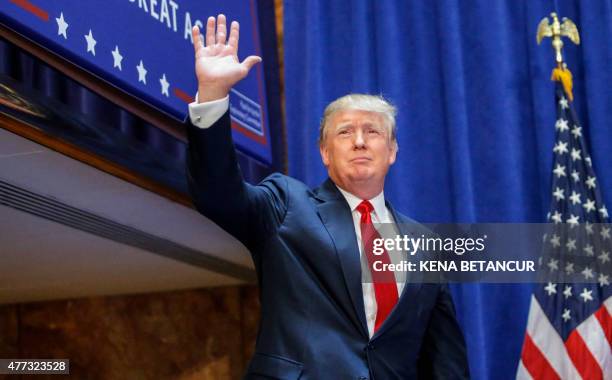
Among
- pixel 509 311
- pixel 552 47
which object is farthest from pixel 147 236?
pixel 552 47

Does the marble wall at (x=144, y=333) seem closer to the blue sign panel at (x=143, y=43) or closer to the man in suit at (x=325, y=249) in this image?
the blue sign panel at (x=143, y=43)

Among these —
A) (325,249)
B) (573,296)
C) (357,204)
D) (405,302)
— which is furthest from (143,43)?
(573,296)

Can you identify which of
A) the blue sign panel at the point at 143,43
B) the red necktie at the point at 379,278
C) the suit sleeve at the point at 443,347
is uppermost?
the blue sign panel at the point at 143,43

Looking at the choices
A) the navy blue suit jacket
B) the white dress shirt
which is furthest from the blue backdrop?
the navy blue suit jacket

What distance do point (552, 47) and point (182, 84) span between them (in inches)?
76.5

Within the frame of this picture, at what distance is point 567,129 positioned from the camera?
409cm

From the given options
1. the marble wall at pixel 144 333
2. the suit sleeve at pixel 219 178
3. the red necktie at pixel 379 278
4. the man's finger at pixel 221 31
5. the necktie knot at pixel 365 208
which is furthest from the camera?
the marble wall at pixel 144 333

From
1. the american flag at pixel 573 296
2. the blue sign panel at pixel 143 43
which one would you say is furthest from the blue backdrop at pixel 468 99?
the blue sign panel at pixel 143 43

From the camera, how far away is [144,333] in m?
4.73

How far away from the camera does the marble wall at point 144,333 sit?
4660 mm

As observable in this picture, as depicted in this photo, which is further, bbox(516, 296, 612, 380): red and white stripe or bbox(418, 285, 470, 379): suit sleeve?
bbox(516, 296, 612, 380): red and white stripe

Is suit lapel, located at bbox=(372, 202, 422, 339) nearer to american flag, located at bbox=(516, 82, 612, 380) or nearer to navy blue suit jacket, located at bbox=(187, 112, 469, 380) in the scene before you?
navy blue suit jacket, located at bbox=(187, 112, 469, 380)

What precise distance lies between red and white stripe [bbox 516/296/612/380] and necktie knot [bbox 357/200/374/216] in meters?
1.63

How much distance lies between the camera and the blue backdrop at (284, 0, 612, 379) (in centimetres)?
422
